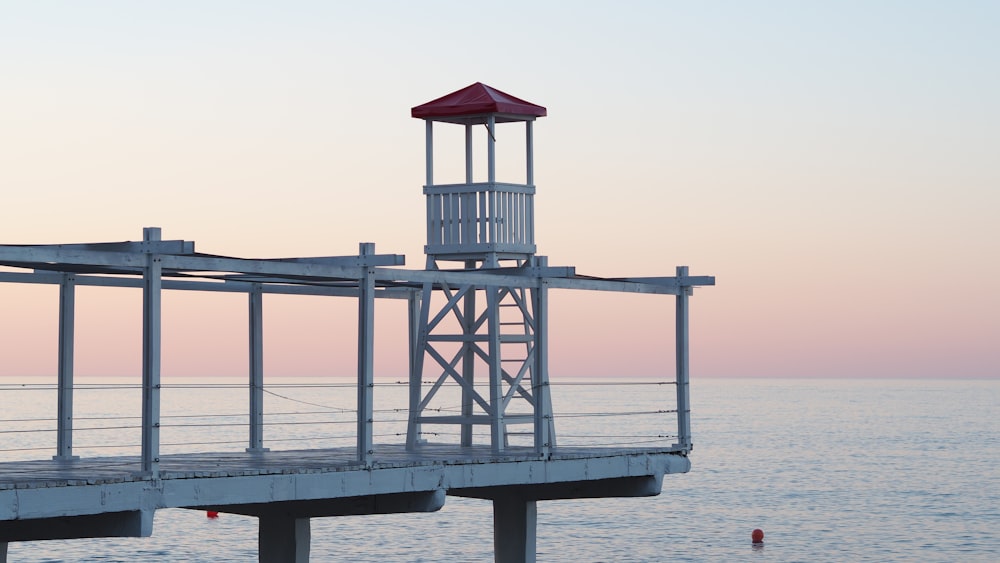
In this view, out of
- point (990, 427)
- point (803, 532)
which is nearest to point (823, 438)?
point (990, 427)

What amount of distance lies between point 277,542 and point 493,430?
11.7 feet

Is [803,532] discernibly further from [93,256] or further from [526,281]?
[93,256]

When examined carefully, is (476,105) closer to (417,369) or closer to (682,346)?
(417,369)

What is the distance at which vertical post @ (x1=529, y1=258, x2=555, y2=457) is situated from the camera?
79.4 ft

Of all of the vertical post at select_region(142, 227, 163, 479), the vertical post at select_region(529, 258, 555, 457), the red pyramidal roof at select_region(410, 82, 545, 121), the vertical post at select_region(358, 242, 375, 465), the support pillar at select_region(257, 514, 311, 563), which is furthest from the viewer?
the red pyramidal roof at select_region(410, 82, 545, 121)

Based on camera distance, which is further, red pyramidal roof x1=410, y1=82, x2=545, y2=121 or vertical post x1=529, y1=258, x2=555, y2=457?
red pyramidal roof x1=410, y1=82, x2=545, y2=121

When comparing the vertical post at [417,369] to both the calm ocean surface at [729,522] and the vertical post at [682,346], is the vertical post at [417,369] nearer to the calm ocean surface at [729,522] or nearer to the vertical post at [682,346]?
the vertical post at [682,346]

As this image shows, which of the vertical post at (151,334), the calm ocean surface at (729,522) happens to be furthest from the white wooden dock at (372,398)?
the calm ocean surface at (729,522)

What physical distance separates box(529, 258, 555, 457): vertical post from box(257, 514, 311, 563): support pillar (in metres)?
3.66

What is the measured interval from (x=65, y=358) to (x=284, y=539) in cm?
420

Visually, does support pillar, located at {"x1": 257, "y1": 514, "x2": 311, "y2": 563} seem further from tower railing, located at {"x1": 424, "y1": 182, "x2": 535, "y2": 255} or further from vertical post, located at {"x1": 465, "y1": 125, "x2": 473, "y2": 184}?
vertical post, located at {"x1": 465, "y1": 125, "x2": 473, "y2": 184}

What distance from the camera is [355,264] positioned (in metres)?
21.2

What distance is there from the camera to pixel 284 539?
24.8m

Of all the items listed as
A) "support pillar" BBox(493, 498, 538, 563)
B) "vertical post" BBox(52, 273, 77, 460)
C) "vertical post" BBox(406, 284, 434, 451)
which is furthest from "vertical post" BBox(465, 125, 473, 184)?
"vertical post" BBox(52, 273, 77, 460)
